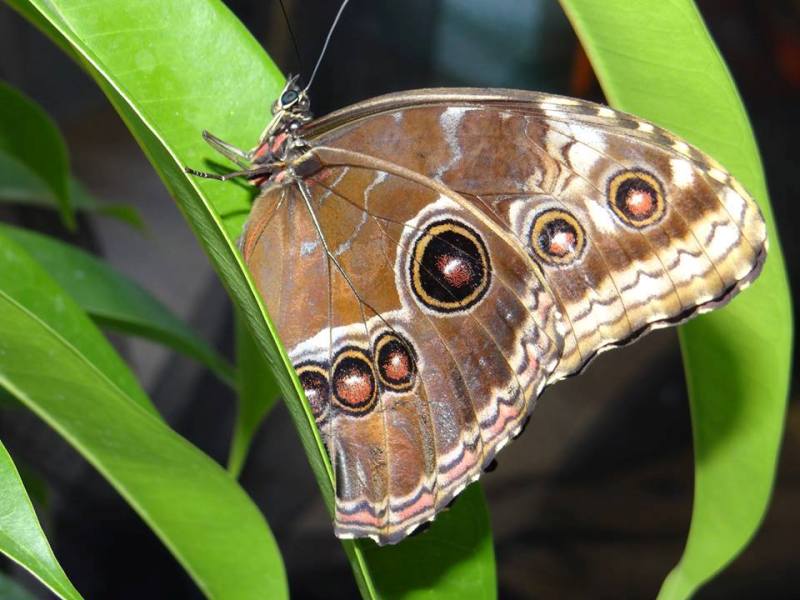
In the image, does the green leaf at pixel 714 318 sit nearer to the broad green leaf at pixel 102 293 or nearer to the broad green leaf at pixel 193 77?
the broad green leaf at pixel 193 77

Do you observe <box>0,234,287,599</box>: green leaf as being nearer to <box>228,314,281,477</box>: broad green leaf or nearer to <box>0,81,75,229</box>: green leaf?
<box>228,314,281,477</box>: broad green leaf

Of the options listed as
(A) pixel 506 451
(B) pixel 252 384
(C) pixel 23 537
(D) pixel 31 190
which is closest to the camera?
(C) pixel 23 537

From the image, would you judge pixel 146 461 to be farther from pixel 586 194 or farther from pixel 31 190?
pixel 31 190

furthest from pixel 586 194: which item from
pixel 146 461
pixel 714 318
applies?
pixel 146 461

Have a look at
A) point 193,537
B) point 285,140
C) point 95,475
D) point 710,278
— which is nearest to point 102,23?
point 285,140

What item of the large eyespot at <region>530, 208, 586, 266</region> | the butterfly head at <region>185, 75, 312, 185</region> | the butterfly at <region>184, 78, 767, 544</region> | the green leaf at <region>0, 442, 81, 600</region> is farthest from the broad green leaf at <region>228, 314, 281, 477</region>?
the green leaf at <region>0, 442, 81, 600</region>

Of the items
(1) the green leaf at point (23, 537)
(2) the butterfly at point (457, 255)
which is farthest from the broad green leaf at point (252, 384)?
(1) the green leaf at point (23, 537)

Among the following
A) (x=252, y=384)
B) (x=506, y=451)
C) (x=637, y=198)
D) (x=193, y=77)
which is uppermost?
(x=193, y=77)
